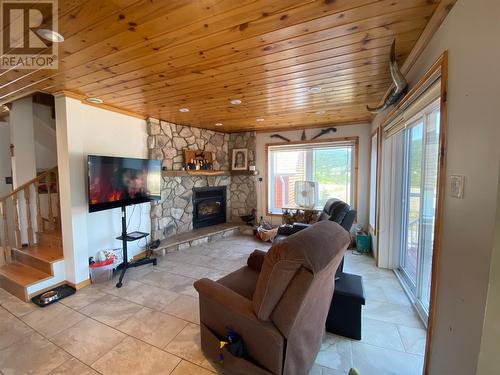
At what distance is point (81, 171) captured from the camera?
2.81 m

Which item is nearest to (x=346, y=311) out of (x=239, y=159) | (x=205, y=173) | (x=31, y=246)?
(x=205, y=173)

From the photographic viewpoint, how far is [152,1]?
1.23m

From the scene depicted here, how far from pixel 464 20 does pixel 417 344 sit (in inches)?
89.2

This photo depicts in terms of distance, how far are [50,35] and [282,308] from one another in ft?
7.51

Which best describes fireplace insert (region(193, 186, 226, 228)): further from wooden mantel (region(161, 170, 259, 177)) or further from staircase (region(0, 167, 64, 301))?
staircase (region(0, 167, 64, 301))

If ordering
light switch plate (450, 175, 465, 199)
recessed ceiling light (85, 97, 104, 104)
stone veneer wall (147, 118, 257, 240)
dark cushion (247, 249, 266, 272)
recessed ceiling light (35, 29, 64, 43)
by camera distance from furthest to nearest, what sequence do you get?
stone veneer wall (147, 118, 257, 240) < recessed ceiling light (85, 97, 104, 104) < dark cushion (247, 249, 266, 272) < recessed ceiling light (35, 29, 64, 43) < light switch plate (450, 175, 465, 199)

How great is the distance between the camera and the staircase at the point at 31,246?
2.69 metres

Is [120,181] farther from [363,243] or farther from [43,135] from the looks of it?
[363,243]

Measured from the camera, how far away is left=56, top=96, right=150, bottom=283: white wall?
2.69 metres

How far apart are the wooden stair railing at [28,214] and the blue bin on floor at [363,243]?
15.3ft

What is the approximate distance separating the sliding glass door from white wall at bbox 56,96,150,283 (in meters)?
3.65

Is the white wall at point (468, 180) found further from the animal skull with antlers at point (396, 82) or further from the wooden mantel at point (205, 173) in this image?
the wooden mantel at point (205, 173)

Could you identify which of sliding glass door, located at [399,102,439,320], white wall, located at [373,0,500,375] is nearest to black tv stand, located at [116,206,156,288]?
white wall, located at [373,0,500,375]

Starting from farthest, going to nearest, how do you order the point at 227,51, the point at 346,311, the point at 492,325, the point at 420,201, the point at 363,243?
the point at 363,243
the point at 420,201
the point at 346,311
the point at 227,51
the point at 492,325
